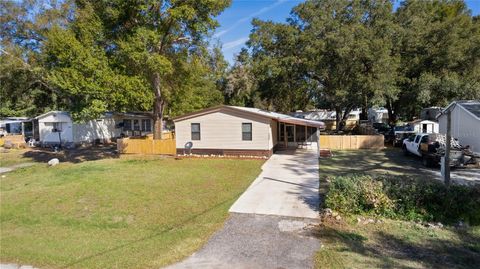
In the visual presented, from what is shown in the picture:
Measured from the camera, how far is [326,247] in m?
6.71

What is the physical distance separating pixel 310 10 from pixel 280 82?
261 inches

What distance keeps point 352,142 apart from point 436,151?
822 centimetres

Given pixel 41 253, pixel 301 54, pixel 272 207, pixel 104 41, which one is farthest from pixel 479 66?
pixel 41 253

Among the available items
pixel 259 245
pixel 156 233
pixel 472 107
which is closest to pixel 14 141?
pixel 156 233

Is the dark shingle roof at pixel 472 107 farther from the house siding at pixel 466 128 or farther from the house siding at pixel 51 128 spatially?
Result: the house siding at pixel 51 128

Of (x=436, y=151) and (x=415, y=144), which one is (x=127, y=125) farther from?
(x=436, y=151)

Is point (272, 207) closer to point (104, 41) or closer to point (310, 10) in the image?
point (104, 41)

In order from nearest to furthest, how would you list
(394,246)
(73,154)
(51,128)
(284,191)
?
(394,246) < (284,191) < (73,154) < (51,128)

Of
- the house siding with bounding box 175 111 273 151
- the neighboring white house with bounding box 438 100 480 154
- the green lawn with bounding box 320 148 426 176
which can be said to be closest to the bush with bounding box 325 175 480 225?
the green lawn with bounding box 320 148 426 176

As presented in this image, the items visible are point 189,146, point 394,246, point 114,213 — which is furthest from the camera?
point 189,146

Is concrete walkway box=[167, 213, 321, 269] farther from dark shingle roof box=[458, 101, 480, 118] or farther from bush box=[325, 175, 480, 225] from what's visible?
dark shingle roof box=[458, 101, 480, 118]

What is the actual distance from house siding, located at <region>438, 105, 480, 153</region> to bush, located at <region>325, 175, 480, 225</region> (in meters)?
11.3

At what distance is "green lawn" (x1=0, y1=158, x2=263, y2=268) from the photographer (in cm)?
682

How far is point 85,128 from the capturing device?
91.6 ft
